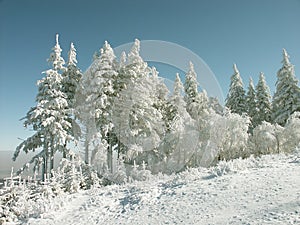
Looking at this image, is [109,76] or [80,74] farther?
[80,74]

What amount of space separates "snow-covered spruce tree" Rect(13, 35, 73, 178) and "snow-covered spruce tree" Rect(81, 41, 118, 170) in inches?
68.5

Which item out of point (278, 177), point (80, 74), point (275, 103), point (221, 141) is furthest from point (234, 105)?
point (278, 177)

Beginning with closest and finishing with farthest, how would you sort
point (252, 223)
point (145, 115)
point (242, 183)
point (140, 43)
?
point (252, 223)
point (242, 183)
point (145, 115)
point (140, 43)

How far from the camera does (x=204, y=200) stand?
8.60 metres

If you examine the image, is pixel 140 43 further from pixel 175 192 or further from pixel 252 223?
pixel 252 223

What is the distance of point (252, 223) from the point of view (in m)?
6.44

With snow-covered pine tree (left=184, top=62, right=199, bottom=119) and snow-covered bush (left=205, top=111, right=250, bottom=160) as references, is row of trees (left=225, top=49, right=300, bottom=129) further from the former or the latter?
snow-covered bush (left=205, top=111, right=250, bottom=160)

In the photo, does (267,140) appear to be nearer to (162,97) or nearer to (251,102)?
Result: (162,97)

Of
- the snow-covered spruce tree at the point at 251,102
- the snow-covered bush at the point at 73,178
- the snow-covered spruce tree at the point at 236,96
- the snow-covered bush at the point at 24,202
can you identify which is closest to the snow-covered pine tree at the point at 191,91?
the snow-covered spruce tree at the point at 236,96

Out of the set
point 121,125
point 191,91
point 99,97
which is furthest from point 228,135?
point 99,97

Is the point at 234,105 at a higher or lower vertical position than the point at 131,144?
higher

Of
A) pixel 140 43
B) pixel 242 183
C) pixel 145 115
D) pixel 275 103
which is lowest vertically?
pixel 242 183

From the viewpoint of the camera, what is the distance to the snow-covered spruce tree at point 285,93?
28.2 metres

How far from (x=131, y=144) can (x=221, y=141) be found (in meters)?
8.22
